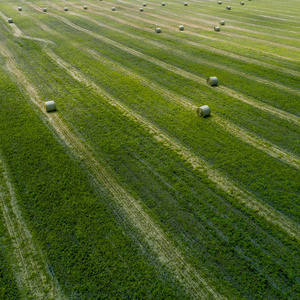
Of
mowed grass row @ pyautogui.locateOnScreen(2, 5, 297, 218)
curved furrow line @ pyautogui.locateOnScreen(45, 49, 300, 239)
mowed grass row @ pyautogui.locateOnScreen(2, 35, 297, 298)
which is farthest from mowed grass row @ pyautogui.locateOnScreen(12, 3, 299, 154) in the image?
mowed grass row @ pyautogui.locateOnScreen(2, 35, 297, 298)

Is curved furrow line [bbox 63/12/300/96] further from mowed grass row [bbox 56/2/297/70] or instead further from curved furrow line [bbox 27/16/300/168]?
curved furrow line [bbox 27/16/300/168]

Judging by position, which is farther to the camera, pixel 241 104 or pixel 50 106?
pixel 241 104

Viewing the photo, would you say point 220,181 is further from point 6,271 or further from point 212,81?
point 212,81

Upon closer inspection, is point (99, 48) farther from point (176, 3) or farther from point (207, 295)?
point (176, 3)

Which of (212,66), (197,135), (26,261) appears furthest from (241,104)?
(26,261)

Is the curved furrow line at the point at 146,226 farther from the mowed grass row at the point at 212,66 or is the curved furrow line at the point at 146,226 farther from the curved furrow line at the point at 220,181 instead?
the mowed grass row at the point at 212,66

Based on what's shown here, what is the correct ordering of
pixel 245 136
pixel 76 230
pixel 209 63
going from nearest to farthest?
pixel 76 230 < pixel 245 136 < pixel 209 63

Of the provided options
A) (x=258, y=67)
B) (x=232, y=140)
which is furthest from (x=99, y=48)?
(x=232, y=140)
